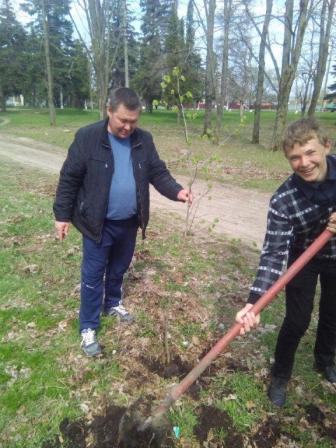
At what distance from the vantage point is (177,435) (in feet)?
8.48

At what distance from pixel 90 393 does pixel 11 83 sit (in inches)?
1821

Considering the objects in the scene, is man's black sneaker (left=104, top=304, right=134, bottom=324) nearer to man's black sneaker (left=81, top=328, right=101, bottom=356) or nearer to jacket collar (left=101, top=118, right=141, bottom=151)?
man's black sneaker (left=81, top=328, right=101, bottom=356)

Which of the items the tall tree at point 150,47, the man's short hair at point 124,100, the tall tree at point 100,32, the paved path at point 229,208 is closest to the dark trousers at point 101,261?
the man's short hair at point 124,100

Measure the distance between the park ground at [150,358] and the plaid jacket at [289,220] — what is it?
102 centimetres

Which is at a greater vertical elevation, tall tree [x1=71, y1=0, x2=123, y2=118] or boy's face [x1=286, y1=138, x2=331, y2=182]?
tall tree [x1=71, y1=0, x2=123, y2=118]

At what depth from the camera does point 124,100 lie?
8.97 ft

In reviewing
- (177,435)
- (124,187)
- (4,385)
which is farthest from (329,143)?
(4,385)


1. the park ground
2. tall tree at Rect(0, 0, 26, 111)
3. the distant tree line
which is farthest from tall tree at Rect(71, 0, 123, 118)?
tall tree at Rect(0, 0, 26, 111)

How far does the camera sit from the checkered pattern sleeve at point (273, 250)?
93.6 inches

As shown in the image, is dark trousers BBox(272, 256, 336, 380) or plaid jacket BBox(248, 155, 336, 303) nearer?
plaid jacket BBox(248, 155, 336, 303)

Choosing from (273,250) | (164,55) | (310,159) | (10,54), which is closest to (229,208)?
(273,250)

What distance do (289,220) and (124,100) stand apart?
139cm

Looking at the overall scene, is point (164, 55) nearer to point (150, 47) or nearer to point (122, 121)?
point (150, 47)

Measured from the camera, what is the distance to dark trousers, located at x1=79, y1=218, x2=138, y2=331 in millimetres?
3105
